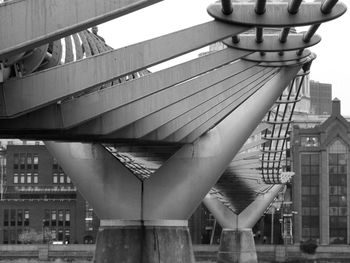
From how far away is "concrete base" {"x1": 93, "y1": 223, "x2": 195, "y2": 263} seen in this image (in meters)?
40.7

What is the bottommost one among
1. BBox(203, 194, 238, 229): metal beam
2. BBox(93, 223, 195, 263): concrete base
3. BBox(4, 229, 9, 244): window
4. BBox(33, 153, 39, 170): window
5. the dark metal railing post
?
BBox(4, 229, 9, 244): window

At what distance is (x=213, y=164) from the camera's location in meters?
41.3

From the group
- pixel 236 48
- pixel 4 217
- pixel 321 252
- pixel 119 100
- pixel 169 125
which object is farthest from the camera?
pixel 4 217

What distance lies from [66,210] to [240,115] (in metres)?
91.5

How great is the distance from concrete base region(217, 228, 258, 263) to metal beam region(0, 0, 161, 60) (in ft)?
218

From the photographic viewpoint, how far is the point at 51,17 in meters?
19.2

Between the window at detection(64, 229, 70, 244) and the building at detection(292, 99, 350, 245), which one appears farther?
the window at detection(64, 229, 70, 244)

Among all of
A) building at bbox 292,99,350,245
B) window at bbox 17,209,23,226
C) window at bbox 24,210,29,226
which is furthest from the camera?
window at bbox 17,209,23,226

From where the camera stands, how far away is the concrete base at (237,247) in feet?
279

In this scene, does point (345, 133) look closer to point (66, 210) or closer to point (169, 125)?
point (66, 210)

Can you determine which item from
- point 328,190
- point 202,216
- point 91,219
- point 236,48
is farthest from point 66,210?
point 236,48

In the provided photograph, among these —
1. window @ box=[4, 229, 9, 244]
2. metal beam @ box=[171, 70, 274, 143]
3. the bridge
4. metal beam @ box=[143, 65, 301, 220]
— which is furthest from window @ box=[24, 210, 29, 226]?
metal beam @ box=[171, 70, 274, 143]

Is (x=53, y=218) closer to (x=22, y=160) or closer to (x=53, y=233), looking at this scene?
(x=53, y=233)

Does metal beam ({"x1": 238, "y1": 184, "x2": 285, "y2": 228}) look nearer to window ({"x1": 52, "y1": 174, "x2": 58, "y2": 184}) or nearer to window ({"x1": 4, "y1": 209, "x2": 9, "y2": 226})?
window ({"x1": 4, "y1": 209, "x2": 9, "y2": 226})
